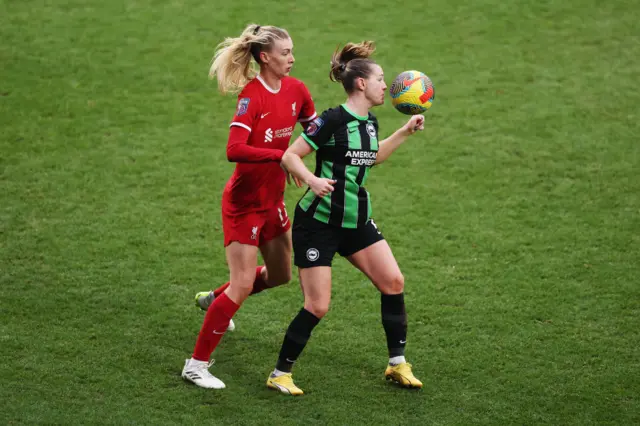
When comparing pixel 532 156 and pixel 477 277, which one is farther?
pixel 532 156

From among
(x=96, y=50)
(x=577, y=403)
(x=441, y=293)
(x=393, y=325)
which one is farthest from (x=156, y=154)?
(x=577, y=403)

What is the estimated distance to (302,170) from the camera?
5.50 meters

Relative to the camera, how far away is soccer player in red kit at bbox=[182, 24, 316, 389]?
5.95 meters

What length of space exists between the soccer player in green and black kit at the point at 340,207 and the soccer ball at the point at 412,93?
0.41 feet

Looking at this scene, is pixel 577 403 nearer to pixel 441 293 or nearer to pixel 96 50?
pixel 441 293

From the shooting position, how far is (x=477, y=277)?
773cm

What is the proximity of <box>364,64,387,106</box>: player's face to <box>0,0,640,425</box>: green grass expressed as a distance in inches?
Result: 77.7

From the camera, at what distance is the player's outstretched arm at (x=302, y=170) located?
5445 millimetres

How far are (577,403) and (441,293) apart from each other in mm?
1865

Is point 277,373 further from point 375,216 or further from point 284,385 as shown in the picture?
point 375,216

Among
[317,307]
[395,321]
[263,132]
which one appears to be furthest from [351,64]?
[395,321]

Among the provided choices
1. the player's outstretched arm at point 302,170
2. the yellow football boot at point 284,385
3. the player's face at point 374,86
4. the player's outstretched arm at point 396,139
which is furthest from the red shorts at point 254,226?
the player's face at point 374,86

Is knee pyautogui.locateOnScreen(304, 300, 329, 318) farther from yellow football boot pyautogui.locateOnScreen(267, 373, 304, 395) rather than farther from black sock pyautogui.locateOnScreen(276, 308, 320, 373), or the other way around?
yellow football boot pyautogui.locateOnScreen(267, 373, 304, 395)

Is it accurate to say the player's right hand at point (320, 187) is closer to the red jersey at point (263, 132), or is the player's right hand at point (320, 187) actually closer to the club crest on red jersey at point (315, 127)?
the club crest on red jersey at point (315, 127)
